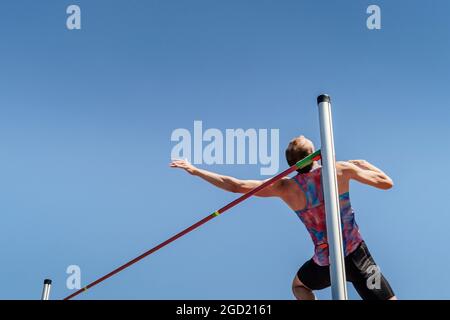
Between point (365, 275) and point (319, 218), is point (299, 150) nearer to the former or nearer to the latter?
point (319, 218)

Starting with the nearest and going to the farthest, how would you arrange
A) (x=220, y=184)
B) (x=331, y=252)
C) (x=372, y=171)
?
(x=331, y=252)
(x=372, y=171)
(x=220, y=184)

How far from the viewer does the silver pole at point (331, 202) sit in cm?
281

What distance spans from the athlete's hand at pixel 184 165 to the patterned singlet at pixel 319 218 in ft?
3.13

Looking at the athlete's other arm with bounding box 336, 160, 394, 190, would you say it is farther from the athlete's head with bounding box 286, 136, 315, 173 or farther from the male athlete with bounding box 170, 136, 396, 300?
the athlete's head with bounding box 286, 136, 315, 173

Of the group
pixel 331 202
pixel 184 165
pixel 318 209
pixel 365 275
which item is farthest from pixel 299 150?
pixel 331 202

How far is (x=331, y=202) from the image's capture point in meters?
2.98

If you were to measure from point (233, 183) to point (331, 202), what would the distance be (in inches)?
57.9

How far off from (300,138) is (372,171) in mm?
761

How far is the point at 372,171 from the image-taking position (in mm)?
3867

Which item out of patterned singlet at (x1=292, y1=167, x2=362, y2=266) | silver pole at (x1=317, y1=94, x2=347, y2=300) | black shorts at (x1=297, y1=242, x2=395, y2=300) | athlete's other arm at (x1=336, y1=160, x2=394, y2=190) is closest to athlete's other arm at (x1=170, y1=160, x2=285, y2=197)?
patterned singlet at (x1=292, y1=167, x2=362, y2=266)

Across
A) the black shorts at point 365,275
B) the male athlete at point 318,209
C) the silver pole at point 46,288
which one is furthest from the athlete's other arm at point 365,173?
the silver pole at point 46,288

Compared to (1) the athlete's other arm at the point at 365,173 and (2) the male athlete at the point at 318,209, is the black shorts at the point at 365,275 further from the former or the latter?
(1) the athlete's other arm at the point at 365,173
